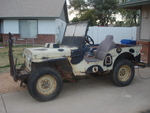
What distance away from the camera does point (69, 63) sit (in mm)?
4840

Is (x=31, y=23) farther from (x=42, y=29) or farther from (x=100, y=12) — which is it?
(x=100, y=12)

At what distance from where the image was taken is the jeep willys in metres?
4.45

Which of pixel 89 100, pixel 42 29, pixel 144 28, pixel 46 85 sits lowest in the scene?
pixel 89 100

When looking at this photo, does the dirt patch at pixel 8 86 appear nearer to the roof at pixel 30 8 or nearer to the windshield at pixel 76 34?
the windshield at pixel 76 34

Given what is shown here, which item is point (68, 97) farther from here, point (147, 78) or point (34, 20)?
point (34, 20)

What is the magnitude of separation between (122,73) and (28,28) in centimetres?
1464

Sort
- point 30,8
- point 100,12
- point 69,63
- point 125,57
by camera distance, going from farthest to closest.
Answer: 1. point 100,12
2. point 30,8
3. point 125,57
4. point 69,63

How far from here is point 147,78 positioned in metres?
6.63

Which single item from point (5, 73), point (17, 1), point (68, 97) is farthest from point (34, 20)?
point (68, 97)

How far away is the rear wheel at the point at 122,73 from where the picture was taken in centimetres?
549

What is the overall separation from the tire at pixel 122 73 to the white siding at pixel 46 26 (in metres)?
13.5

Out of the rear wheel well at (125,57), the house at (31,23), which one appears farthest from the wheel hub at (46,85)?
the house at (31,23)

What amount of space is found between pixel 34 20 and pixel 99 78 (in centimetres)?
1355

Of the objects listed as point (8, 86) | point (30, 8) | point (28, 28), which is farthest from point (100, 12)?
point (8, 86)
